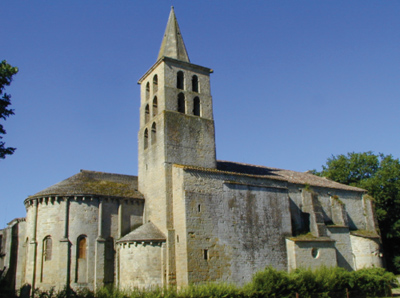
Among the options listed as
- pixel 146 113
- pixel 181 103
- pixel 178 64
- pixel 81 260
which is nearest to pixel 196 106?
pixel 181 103

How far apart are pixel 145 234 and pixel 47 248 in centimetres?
686

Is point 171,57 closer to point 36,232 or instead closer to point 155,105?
point 155,105

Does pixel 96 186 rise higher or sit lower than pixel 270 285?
higher

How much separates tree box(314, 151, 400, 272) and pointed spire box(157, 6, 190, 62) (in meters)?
25.6

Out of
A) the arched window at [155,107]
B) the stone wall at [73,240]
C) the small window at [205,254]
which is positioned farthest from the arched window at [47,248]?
the arched window at [155,107]

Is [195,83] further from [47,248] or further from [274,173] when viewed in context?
[47,248]

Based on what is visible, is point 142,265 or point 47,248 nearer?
point 142,265

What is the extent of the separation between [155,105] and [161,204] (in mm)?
8238

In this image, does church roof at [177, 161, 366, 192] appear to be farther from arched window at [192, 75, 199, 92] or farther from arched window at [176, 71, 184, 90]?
arched window at [176, 71, 184, 90]

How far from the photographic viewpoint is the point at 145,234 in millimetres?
24266

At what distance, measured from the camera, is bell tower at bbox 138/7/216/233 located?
26.0 meters

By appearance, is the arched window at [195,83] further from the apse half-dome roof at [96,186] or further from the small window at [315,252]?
the small window at [315,252]

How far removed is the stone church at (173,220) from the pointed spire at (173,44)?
0.41 feet

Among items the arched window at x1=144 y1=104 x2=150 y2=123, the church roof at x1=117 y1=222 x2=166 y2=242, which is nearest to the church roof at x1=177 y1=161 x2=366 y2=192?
the arched window at x1=144 y1=104 x2=150 y2=123
